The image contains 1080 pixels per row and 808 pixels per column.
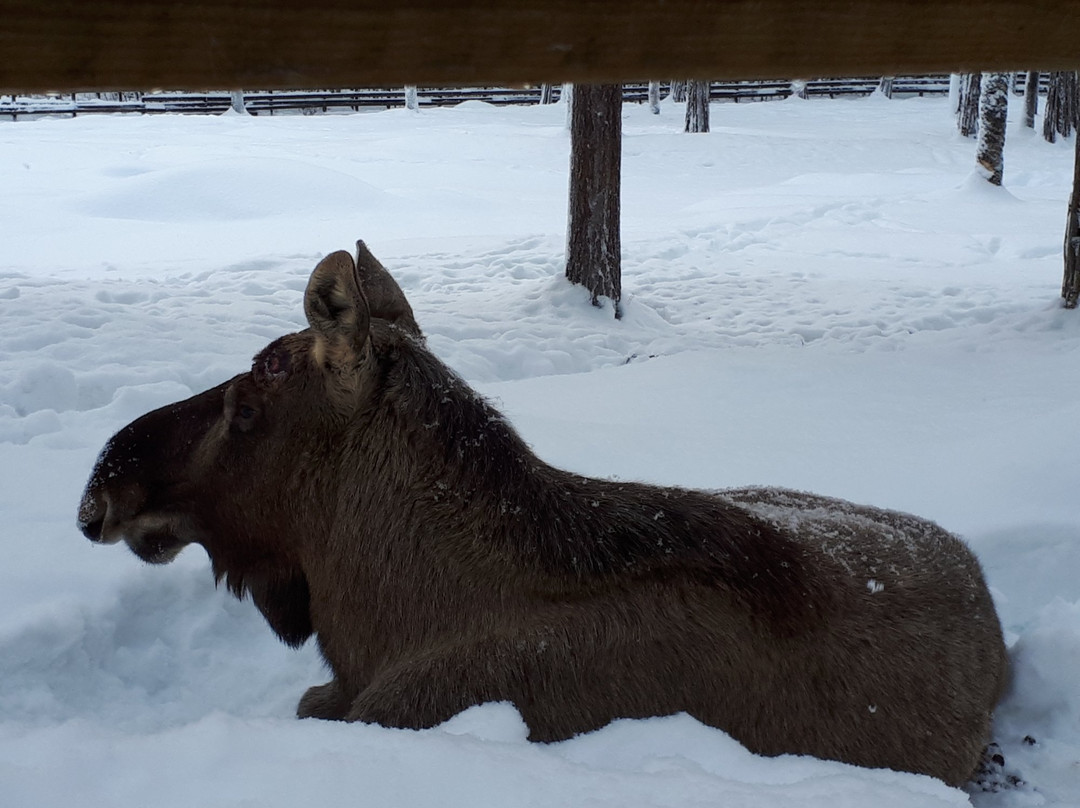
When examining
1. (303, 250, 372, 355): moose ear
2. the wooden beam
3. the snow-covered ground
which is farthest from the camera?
(303, 250, 372, 355): moose ear

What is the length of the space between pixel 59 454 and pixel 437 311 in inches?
205

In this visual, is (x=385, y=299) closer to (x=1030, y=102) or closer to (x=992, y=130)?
(x=992, y=130)

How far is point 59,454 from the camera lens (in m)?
5.05

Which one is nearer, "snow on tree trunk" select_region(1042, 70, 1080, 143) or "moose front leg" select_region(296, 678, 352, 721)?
"moose front leg" select_region(296, 678, 352, 721)

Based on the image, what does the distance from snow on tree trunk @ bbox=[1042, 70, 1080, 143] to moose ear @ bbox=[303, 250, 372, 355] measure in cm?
3131

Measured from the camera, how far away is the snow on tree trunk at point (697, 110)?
30516 millimetres

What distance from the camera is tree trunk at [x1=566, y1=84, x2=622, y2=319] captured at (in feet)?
32.1

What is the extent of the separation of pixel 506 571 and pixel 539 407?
3.18 meters

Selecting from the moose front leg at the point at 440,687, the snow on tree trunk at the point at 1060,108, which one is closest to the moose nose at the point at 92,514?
the moose front leg at the point at 440,687

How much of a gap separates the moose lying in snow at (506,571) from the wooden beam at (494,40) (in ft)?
3.50

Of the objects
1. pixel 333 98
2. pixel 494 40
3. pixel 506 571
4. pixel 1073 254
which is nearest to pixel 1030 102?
pixel 333 98

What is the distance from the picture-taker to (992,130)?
1953 cm

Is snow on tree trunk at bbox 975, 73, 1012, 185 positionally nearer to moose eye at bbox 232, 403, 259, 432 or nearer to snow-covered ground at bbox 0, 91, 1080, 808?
snow-covered ground at bbox 0, 91, 1080, 808

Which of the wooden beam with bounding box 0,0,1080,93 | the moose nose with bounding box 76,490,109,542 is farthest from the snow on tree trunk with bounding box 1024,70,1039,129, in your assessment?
the moose nose with bounding box 76,490,109,542
